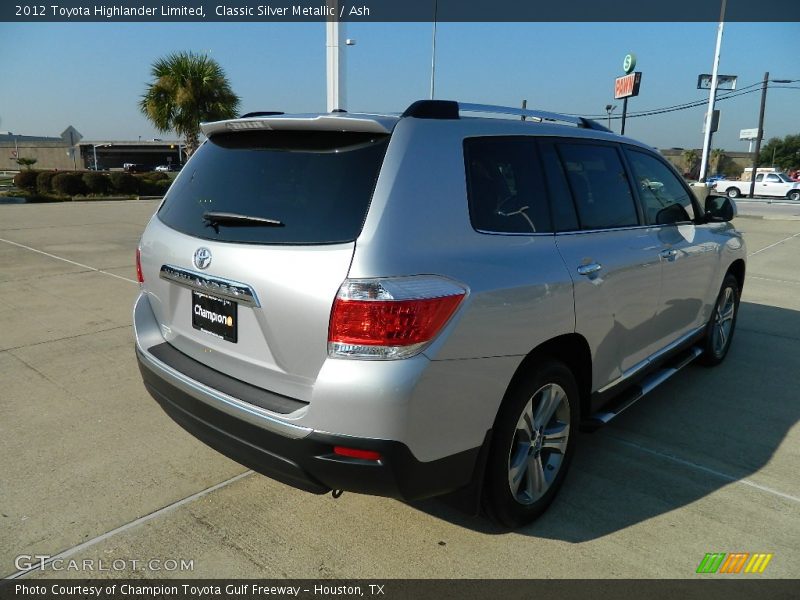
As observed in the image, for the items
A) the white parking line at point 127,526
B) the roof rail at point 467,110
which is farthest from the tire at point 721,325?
the white parking line at point 127,526

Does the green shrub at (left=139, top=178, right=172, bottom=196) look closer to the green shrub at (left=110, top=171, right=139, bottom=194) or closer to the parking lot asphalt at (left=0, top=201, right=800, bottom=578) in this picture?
the green shrub at (left=110, top=171, right=139, bottom=194)

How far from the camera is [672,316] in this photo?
3855 millimetres

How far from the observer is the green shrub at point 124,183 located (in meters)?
27.0

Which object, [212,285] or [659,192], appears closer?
[212,285]

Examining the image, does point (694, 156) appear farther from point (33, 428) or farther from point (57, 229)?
point (33, 428)

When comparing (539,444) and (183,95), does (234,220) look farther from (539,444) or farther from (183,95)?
(183,95)

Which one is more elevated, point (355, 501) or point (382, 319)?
point (382, 319)

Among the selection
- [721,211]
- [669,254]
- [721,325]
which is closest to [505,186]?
[669,254]

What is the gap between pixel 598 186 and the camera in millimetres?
3219

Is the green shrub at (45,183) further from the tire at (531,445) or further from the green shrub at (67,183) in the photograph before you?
the tire at (531,445)

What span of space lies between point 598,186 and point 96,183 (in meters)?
27.6
